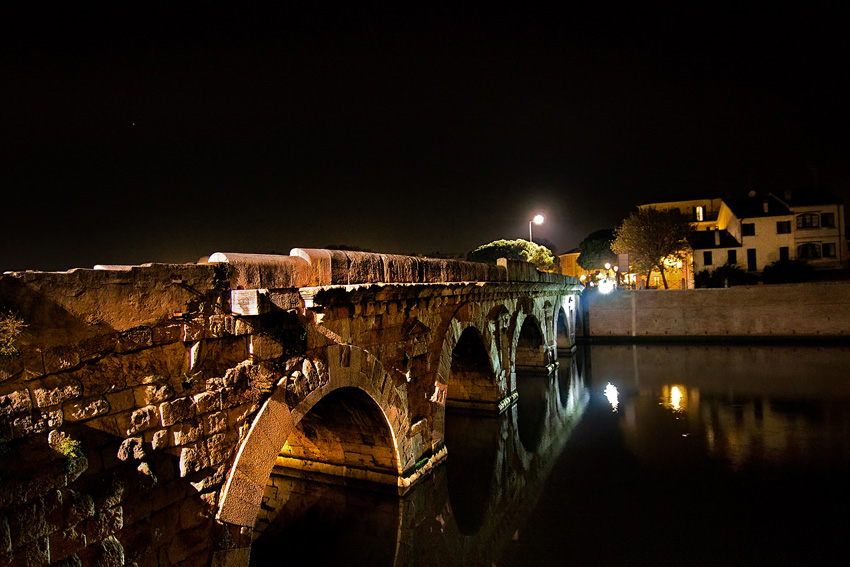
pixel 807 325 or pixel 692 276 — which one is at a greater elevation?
pixel 692 276

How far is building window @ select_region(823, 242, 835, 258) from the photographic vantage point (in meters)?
39.5

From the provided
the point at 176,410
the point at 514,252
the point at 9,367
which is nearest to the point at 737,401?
the point at 176,410

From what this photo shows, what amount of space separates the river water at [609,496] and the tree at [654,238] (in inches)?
899

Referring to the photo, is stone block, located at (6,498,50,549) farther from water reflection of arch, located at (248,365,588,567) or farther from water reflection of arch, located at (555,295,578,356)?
water reflection of arch, located at (555,295,578,356)

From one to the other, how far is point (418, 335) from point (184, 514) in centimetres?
526

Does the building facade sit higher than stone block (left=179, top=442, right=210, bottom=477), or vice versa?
the building facade

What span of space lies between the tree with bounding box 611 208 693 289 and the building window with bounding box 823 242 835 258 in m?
10.5

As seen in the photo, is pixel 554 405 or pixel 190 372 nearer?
pixel 190 372

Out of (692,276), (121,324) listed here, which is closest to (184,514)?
(121,324)

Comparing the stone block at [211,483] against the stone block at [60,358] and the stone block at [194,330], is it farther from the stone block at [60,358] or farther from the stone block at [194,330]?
the stone block at [60,358]

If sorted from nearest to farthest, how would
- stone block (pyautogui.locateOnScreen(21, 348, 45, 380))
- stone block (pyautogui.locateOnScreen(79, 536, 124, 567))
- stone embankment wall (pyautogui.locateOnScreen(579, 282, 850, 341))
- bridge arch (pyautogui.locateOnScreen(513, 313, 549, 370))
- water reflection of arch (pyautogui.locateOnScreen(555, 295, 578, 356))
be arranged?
stone block (pyautogui.locateOnScreen(21, 348, 45, 380)) → stone block (pyautogui.locateOnScreen(79, 536, 124, 567)) → bridge arch (pyautogui.locateOnScreen(513, 313, 549, 370)) → water reflection of arch (pyautogui.locateOnScreen(555, 295, 578, 356)) → stone embankment wall (pyautogui.locateOnScreen(579, 282, 850, 341))

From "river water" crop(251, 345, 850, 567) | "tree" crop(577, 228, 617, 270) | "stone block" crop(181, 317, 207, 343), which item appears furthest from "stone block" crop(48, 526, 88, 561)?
"tree" crop(577, 228, 617, 270)

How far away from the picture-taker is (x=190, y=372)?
4539mm

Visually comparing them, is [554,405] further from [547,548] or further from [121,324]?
[121,324]
